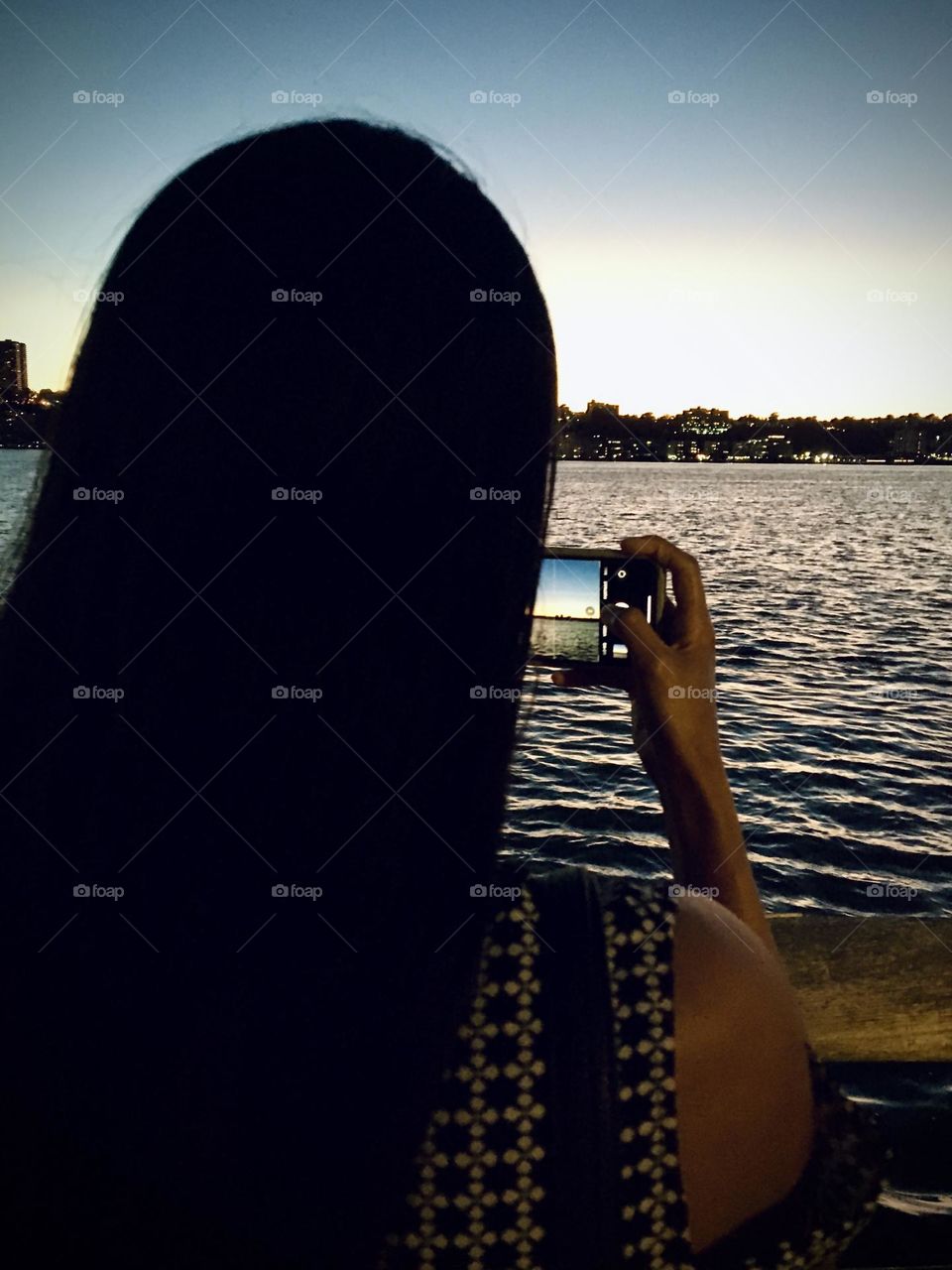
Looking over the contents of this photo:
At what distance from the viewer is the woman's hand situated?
71.8 inches

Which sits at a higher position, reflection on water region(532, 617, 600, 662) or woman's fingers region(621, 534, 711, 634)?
woman's fingers region(621, 534, 711, 634)

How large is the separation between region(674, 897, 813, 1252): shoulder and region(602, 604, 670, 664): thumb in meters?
0.72

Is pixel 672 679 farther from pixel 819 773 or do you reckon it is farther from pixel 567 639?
pixel 819 773

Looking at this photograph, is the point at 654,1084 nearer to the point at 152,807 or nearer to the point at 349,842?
the point at 349,842

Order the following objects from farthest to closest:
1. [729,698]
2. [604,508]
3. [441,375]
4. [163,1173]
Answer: [604,508] < [729,698] < [441,375] < [163,1173]

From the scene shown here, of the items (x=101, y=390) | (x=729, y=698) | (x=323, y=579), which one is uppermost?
(x=101, y=390)

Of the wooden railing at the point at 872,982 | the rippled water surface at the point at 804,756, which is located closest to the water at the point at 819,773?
the rippled water surface at the point at 804,756

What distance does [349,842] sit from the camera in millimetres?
1132

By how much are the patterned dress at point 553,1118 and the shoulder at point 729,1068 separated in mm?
32

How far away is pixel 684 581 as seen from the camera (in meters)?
2.02

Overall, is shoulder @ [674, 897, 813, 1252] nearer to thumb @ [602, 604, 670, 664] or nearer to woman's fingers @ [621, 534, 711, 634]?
thumb @ [602, 604, 670, 664]

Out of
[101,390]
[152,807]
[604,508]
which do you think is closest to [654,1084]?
[152,807]

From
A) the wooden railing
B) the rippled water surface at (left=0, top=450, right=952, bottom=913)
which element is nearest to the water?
the rippled water surface at (left=0, top=450, right=952, bottom=913)

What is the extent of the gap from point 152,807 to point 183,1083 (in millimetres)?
349
